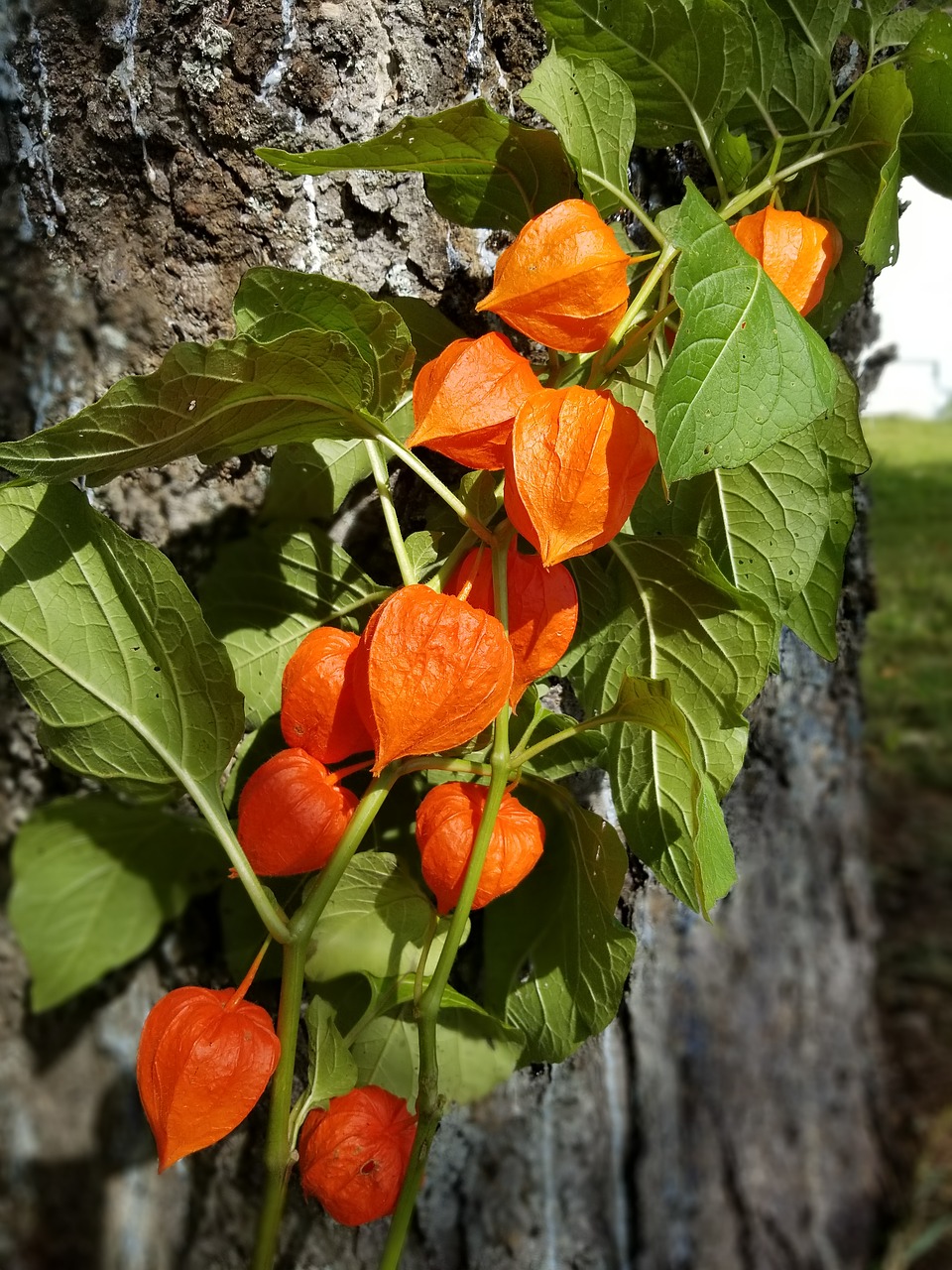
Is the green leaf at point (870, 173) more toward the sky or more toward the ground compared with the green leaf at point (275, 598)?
more toward the sky

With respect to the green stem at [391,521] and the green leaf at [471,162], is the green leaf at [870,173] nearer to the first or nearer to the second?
the green leaf at [471,162]

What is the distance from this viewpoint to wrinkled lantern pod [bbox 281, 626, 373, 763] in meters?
0.59

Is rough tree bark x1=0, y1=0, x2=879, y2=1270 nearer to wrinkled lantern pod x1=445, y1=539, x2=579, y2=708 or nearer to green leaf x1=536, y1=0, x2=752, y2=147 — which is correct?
green leaf x1=536, y1=0, x2=752, y2=147

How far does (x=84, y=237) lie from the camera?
2.79 ft

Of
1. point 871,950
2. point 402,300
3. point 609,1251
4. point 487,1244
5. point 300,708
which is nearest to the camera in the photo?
point 300,708

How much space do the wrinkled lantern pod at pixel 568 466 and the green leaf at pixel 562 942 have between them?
0.22m

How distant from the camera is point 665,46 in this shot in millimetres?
619

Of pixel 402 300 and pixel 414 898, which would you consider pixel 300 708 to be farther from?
pixel 402 300

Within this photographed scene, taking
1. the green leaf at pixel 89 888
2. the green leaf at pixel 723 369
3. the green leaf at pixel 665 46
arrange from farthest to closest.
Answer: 1. the green leaf at pixel 89 888
2. the green leaf at pixel 665 46
3. the green leaf at pixel 723 369

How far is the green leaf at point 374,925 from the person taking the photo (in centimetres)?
65

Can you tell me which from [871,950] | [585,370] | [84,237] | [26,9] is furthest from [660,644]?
[871,950]

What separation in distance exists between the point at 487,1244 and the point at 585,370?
0.85 m

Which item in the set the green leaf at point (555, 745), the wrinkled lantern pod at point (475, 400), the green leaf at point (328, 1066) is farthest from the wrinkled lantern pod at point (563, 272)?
the green leaf at point (328, 1066)

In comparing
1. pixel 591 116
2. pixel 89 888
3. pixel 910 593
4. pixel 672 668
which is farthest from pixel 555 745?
pixel 910 593
